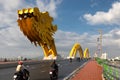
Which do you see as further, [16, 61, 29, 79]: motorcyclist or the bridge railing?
[16, 61, 29, 79]: motorcyclist

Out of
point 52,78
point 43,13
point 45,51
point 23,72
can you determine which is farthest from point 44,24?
point 23,72

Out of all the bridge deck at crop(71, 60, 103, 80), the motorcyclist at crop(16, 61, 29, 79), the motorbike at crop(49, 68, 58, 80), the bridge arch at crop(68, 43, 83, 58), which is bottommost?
the bridge deck at crop(71, 60, 103, 80)

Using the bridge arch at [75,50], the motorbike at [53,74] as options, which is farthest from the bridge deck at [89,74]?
the bridge arch at [75,50]

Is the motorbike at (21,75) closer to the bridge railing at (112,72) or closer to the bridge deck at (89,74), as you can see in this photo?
the bridge railing at (112,72)

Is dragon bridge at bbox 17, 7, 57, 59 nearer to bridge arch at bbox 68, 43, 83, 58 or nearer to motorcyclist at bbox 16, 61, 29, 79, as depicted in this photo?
motorcyclist at bbox 16, 61, 29, 79

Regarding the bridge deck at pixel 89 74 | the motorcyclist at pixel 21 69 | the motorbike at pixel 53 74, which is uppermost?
the motorcyclist at pixel 21 69

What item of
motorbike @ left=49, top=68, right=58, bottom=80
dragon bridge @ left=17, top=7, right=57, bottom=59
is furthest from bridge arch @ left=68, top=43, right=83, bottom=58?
motorbike @ left=49, top=68, right=58, bottom=80

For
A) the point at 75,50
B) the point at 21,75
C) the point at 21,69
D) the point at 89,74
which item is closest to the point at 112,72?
the point at 21,75

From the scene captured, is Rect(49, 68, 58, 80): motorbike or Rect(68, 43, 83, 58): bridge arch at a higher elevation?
Rect(68, 43, 83, 58): bridge arch

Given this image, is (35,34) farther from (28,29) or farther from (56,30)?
(56,30)

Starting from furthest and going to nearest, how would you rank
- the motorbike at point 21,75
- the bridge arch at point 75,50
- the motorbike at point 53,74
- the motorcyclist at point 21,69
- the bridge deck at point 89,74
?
the bridge arch at point 75,50 < the bridge deck at point 89,74 < the motorbike at point 53,74 < the motorcyclist at point 21,69 < the motorbike at point 21,75

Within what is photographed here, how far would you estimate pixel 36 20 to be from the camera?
76875mm

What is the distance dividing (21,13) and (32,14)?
9.39 feet

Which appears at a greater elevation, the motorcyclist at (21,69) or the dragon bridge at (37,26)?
the dragon bridge at (37,26)
